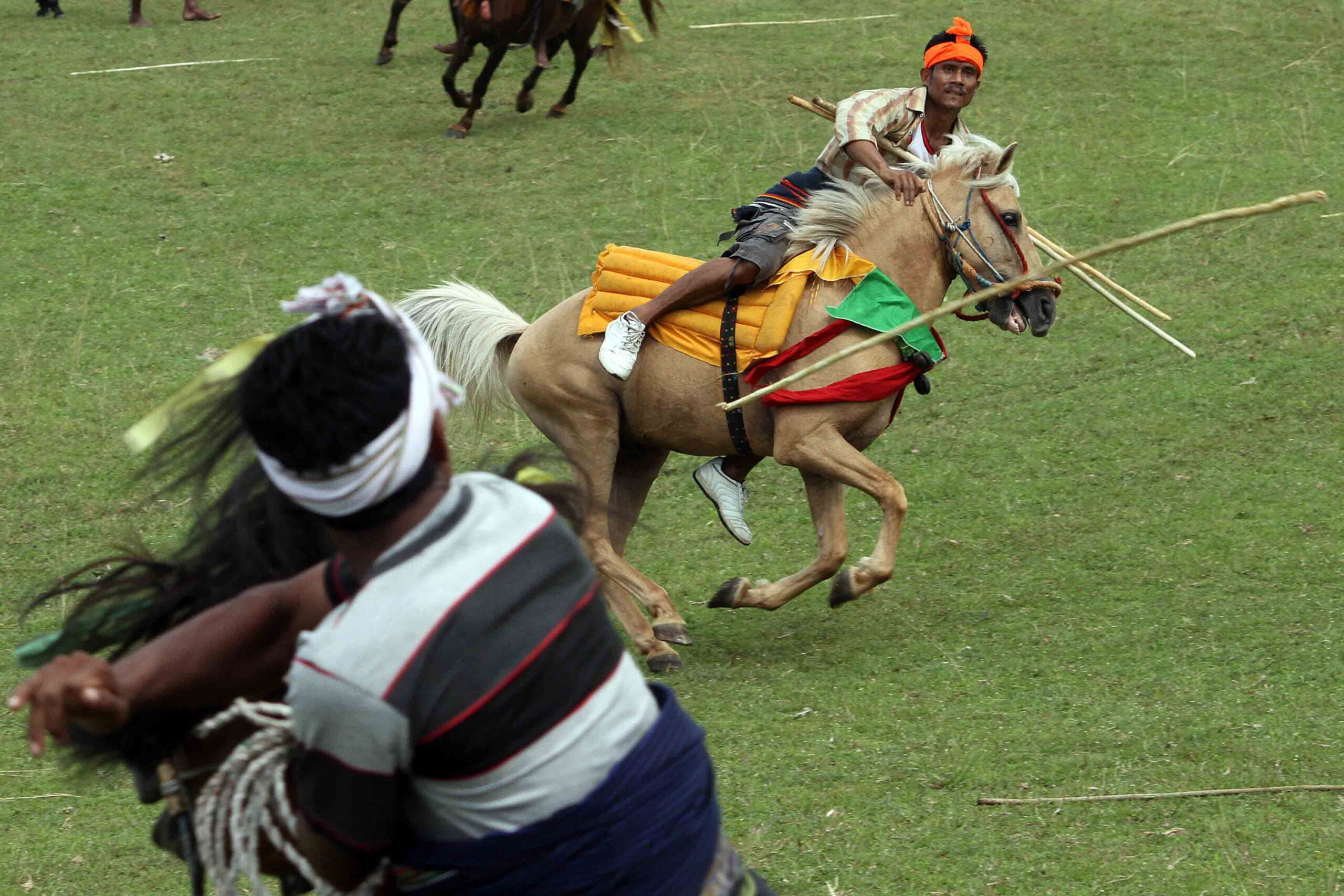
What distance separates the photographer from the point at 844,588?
5.13 m

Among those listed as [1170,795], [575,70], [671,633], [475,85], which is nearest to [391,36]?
[475,85]

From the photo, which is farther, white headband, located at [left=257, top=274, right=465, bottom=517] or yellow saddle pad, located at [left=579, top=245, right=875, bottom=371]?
yellow saddle pad, located at [left=579, top=245, right=875, bottom=371]

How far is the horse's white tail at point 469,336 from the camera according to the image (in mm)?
5633

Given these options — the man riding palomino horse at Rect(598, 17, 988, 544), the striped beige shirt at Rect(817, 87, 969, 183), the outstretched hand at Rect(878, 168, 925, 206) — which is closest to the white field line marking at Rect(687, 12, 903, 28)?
the man riding palomino horse at Rect(598, 17, 988, 544)

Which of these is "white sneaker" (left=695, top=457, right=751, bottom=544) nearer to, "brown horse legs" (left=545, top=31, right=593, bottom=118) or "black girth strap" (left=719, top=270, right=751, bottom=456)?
"black girth strap" (left=719, top=270, right=751, bottom=456)

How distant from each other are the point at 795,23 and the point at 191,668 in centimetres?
1124

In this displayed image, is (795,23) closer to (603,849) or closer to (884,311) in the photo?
(884,311)

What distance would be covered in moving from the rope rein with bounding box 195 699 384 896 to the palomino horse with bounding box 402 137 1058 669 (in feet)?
10.9

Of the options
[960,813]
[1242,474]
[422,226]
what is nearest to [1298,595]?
[1242,474]

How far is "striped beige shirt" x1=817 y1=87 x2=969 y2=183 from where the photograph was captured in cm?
543

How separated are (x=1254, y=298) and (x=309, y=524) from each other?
7028 millimetres

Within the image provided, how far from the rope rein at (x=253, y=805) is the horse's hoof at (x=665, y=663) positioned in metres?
3.28

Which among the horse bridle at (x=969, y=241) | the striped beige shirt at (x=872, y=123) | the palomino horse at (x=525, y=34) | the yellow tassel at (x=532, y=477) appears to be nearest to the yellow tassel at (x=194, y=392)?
the yellow tassel at (x=532, y=477)

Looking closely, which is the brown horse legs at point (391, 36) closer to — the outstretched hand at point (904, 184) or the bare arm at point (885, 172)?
the bare arm at point (885, 172)
